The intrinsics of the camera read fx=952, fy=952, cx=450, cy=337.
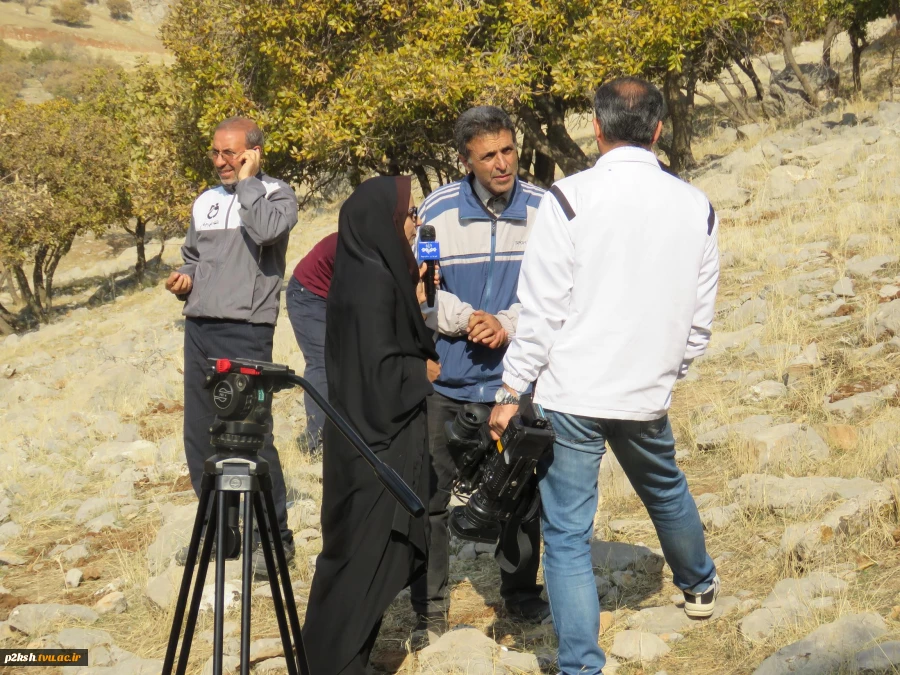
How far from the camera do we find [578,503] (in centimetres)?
316

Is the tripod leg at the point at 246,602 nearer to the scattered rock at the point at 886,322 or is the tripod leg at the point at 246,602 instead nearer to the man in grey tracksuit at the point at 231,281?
the man in grey tracksuit at the point at 231,281

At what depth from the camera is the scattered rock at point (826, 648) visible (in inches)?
122

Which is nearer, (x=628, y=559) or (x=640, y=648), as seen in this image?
(x=640, y=648)

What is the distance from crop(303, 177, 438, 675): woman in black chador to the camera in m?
3.53

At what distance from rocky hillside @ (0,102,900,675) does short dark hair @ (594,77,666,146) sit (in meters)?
1.81

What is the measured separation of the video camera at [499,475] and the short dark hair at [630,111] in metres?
0.95

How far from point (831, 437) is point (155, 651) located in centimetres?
371

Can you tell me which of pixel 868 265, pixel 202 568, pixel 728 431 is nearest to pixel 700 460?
pixel 728 431

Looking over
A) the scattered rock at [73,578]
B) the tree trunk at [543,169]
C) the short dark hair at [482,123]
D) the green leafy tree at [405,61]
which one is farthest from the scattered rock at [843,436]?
the tree trunk at [543,169]

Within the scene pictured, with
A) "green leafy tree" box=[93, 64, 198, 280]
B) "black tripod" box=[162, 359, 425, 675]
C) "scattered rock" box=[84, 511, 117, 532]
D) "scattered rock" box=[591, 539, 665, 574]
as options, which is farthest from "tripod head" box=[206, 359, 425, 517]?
"green leafy tree" box=[93, 64, 198, 280]

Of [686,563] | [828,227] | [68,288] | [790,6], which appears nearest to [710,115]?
[790,6]

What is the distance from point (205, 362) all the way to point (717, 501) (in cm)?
274

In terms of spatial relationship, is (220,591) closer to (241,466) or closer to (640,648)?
(241,466)

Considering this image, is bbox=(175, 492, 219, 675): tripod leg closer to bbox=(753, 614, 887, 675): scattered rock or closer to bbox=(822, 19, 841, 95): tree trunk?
bbox=(753, 614, 887, 675): scattered rock
